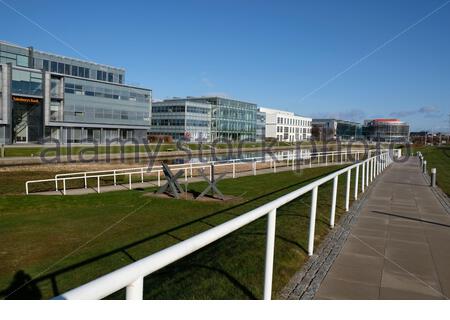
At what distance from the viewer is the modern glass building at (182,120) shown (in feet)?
258

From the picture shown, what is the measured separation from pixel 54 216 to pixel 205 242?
10.1m

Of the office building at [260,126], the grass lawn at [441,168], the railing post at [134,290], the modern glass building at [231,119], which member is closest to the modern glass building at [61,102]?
→ the modern glass building at [231,119]

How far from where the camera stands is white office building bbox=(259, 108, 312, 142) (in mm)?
111688

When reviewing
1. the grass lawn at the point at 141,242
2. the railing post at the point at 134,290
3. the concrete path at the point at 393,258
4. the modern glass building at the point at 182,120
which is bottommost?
the grass lawn at the point at 141,242

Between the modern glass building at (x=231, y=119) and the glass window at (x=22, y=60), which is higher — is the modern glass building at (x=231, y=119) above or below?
below

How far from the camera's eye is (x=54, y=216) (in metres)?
11.2

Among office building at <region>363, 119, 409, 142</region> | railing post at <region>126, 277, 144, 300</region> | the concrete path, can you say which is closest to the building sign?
the concrete path

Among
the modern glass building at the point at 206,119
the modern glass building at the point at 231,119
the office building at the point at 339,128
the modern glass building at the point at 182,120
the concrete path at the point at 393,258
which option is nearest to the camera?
the concrete path at the point at 393,258

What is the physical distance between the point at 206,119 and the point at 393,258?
79.4 meters

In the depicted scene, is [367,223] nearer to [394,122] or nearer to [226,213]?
[226,213]

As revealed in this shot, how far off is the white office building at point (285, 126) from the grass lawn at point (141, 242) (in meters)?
96.8

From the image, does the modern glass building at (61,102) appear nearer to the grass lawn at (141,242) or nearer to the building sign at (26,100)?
the building sign at (26,100)

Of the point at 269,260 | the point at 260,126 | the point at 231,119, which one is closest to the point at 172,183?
the point at 269,260

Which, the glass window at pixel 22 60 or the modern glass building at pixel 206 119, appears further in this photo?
the modern glass building at pixel 206 119
